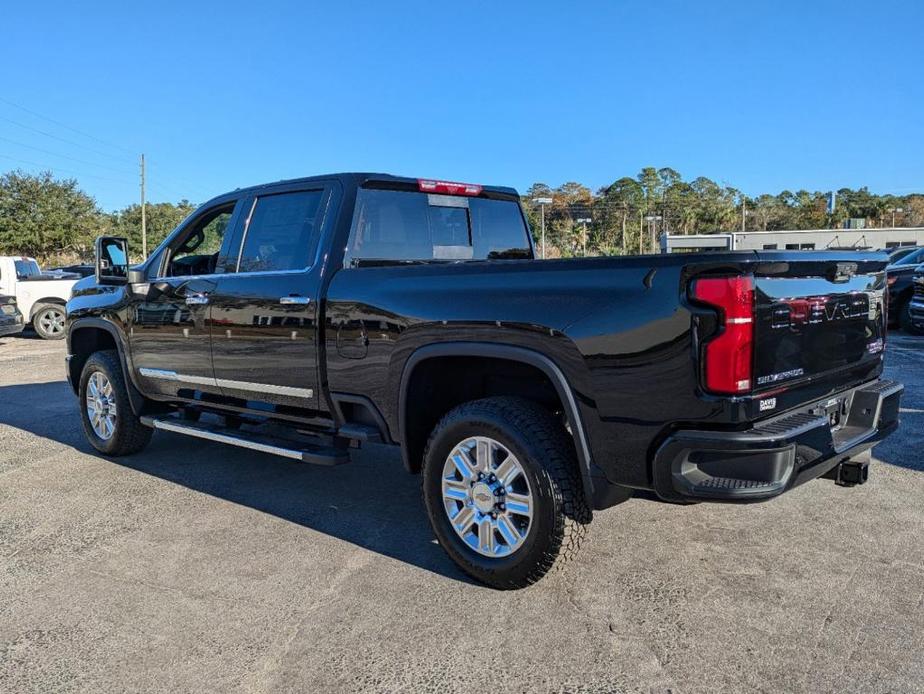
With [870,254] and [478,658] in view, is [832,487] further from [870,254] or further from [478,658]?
[478,658]

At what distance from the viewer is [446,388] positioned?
3.81 m

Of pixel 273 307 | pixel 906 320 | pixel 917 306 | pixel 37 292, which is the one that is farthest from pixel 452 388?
pixel 37 292

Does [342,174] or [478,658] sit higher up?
[342,174]

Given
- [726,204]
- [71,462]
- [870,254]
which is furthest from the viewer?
[726,204]

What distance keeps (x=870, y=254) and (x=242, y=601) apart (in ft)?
11.3

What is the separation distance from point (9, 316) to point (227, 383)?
11301 mm

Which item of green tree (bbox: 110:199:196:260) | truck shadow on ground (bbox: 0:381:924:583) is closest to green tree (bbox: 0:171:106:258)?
green tree (bbox: 110:199:196:260)

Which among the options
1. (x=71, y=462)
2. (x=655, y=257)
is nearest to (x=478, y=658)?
(x=655, y=257)

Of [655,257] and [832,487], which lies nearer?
[655,257]

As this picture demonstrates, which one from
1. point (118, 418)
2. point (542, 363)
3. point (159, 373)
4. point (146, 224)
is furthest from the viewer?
point (146, 224)

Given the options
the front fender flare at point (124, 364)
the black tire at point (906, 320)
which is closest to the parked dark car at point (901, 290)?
the black tire at point (906, 320)

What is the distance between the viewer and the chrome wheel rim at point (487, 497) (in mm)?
3256

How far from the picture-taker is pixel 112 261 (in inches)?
216

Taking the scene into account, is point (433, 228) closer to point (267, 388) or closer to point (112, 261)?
point (267, 388)
